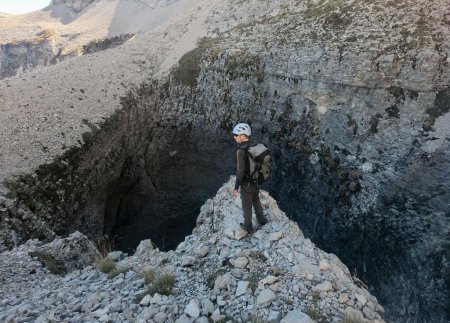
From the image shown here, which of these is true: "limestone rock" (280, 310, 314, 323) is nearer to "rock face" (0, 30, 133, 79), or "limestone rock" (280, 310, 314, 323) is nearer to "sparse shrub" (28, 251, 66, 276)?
"sparse shrub" (28, 251, 66, 276)

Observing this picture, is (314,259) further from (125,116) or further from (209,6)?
(209,6)

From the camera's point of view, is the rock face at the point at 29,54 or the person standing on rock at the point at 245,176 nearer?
the person standing on rock at the point at 245,176

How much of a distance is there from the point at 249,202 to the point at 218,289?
217cm

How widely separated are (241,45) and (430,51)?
1214 centimetres

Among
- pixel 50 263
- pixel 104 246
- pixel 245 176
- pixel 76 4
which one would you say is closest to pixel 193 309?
pixel 245 176

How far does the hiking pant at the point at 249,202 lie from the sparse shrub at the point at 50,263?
6.46m

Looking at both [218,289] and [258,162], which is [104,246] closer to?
[218,289]

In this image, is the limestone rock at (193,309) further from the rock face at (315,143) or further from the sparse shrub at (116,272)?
the rock face at (315,143)

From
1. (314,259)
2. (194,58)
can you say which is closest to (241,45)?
(194,58)

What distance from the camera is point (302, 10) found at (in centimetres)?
2434

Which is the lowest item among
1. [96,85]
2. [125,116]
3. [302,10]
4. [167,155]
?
[167,155]

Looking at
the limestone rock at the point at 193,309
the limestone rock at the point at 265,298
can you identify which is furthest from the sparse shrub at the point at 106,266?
the limestone rock at the point at 265,298

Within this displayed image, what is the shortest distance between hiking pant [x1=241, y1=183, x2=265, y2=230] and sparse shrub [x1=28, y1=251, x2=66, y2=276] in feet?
21.2

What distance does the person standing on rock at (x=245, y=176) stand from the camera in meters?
8.38
